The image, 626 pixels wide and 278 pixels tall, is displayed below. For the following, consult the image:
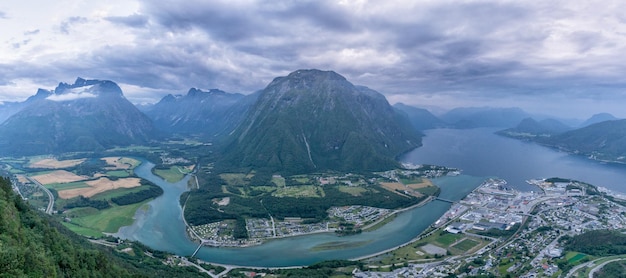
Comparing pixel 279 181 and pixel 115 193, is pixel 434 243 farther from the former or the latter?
pixel 115 193

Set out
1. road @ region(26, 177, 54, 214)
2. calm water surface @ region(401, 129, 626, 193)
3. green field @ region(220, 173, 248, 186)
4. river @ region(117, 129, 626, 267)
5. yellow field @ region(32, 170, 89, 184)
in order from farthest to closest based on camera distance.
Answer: calm water surface @ region(401, 129, 626, 193) → green field @ region(220, 173, 248, 186) → yellow field @ region(32, 170, 89, 184) → road @ region(26, 177, 54, 214) → river @ region(117, 129, 626, 267)

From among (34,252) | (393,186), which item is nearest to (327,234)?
(393,186)

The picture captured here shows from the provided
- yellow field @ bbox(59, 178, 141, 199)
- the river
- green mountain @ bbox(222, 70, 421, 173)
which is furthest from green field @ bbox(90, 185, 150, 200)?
green mountain @ bbox(222, 70, 421, 173)

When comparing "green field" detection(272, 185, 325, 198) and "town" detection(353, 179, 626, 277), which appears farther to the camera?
"green field" detection(272, 185, 325, 198)

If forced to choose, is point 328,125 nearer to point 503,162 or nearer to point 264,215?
point 503,162

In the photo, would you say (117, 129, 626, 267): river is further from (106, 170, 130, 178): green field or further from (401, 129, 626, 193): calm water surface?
(106, 170, 130, 178): green field

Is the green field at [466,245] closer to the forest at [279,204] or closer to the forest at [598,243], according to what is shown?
the forest at [598,243]

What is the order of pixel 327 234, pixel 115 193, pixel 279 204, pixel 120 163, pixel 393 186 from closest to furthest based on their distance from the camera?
pixel 327 234, pixel 279 204, pixel 115 193, pixel 393 186, pixel 120 163
